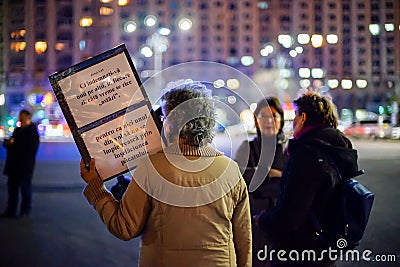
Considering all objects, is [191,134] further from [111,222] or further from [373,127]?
[373,127]

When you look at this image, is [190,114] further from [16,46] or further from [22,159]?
[16,46]

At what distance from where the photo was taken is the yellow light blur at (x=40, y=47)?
181ft

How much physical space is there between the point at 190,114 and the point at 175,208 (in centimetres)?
41

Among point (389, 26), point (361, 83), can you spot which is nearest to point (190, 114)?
point (389, 26)

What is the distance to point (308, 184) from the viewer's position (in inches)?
108

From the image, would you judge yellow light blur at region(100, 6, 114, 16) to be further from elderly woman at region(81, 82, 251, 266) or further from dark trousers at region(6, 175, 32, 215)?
elderly woman at region(81, 82, 251, 266)

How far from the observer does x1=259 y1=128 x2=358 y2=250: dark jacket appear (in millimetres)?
2750

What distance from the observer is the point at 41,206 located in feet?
29.2

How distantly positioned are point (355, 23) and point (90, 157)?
83.0 metres

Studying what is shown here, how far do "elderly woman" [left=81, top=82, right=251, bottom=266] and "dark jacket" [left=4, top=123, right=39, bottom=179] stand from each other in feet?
20.6

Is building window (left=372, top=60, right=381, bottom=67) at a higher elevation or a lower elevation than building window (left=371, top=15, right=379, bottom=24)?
lower

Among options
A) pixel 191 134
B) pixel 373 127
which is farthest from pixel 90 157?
pixel 373 127

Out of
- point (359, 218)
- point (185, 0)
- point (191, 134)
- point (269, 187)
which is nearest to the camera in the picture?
point (191, 134)

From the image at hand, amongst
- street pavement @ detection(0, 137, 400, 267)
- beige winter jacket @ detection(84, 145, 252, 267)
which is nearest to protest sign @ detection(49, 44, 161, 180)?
beige winter jacket @ detection(84, 145, 252, 267)
